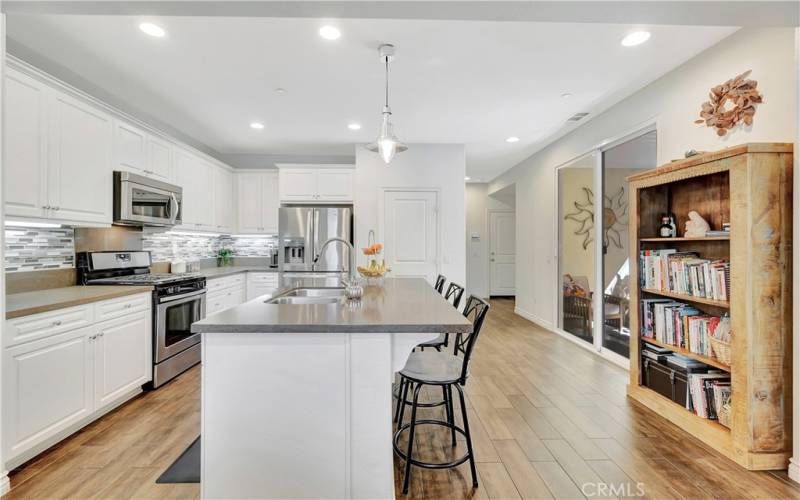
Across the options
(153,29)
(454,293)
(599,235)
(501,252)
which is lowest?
(454,293)

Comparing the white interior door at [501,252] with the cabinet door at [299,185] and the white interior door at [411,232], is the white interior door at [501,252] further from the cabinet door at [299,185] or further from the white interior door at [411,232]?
the cabinet door at [299,185]

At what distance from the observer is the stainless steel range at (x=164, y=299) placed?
309 centimetres

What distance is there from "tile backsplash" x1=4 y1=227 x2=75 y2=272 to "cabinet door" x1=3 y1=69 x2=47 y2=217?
36 cm

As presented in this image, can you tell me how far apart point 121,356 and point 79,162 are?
1.45 metres

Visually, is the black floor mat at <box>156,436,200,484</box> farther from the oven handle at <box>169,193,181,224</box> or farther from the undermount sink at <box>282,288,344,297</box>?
the oven handle at <box>169,193,181,224</box>

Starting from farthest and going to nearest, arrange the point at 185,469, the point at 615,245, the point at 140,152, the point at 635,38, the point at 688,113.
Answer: the point at 615,245
the point at 140,152
the point at 688,113
the point at 635,38
the point at 185,469

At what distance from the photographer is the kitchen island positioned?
1.58 meters

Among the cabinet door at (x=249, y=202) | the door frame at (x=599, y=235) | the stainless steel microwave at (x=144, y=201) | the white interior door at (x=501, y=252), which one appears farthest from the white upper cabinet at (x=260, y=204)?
the white interior door at (x=501, y=252)

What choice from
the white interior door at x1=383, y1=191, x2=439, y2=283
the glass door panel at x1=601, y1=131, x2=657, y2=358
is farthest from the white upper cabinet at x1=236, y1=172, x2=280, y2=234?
the glass door panel at x1=601, y1=131, x2=657, y2=358

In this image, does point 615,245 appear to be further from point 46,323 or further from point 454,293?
point 46,323

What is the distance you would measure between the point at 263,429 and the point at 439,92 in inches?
118

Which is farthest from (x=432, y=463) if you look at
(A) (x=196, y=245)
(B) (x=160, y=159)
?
(A) (x=196, y=245)

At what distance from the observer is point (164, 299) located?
124 inches

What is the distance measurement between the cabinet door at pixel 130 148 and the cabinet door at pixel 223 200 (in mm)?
1407
